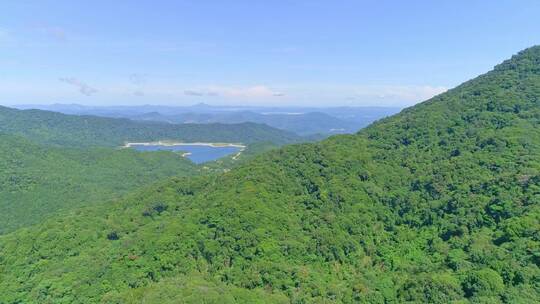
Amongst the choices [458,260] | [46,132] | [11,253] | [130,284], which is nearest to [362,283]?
[458,260]

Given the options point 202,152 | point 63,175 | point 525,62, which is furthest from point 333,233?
point 202,152

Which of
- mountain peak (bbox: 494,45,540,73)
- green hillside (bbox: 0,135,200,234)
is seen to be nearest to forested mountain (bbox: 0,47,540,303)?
mountain peak (bbox: 494,45,540,73)

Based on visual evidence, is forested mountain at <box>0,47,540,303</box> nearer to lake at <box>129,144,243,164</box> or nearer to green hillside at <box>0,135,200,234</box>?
green hillside at <box>0,135,200,234</box>

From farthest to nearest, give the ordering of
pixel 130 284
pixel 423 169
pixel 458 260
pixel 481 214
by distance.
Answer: pixel 423 169 < pixel 481 214 < pixel 130 284 < pixel 458 260

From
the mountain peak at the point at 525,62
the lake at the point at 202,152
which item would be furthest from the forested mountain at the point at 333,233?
the lake at the point at 202,152

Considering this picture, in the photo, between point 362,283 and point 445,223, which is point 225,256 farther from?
point 445,223
